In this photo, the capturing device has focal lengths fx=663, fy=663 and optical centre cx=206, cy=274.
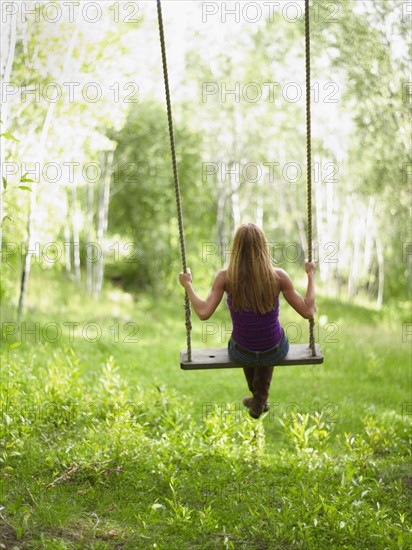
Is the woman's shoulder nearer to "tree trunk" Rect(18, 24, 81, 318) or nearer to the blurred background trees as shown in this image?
the blurred background trees

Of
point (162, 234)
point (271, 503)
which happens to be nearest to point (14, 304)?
point (162, 234)

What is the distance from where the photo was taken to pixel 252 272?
419 centimetres

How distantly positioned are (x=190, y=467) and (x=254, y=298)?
5.69 feet

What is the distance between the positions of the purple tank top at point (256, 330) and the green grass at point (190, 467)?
43.2 inches

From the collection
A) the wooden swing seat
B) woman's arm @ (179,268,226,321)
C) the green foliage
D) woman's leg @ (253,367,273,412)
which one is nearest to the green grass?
woman's leg @ (253,367,273,412)

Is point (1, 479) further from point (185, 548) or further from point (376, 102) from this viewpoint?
point (376, 102)

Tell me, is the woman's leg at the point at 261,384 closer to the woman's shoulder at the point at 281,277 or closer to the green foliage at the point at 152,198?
the woman's shoulder at the point at 281,277

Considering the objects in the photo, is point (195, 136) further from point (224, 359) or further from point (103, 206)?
point (224, 359)

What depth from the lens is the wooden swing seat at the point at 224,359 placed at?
13.6 ft

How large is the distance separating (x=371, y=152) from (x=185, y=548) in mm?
12478

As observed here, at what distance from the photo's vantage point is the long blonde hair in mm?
4141

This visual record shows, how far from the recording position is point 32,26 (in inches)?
354

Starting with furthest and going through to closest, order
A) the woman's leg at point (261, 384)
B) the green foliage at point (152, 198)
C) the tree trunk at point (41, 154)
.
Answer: the green foliage at point (152, 198) → the tree trunk at point (41, 154) → the woman's leg at point (261, 384)

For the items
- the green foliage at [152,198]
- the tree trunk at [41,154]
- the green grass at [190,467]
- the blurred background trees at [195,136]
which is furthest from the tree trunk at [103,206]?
the green grass at [190,467]
